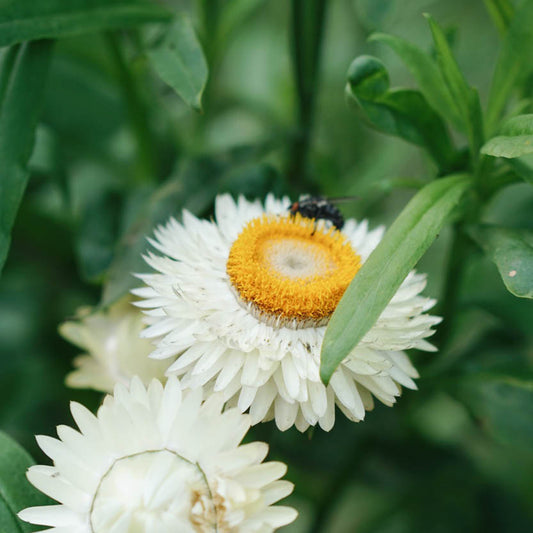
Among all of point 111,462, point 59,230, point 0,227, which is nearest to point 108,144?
point 59,230

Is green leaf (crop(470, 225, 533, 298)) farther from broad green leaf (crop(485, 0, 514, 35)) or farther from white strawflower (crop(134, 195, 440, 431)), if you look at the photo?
broad green leaf (crop(485, 0, 514, 35))

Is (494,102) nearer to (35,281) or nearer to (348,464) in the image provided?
(348,464)

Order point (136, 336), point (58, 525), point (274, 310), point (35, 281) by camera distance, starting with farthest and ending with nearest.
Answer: point (35, 281) < point (136, 336) < point (274, 310) < point (58, 525)

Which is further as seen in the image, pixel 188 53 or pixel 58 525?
pixel 188 53

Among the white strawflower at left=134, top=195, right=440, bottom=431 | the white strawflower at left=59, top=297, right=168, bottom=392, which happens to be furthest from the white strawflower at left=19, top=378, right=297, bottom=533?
the white strawflower at left=59, top=297, right=168, bottom=392

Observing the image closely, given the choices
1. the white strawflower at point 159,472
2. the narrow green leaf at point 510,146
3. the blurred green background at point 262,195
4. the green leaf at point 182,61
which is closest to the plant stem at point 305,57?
the blurred green background at point 262,195

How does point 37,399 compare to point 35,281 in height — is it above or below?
below

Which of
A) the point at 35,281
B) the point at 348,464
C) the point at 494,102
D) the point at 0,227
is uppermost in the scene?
the point at 0,227
